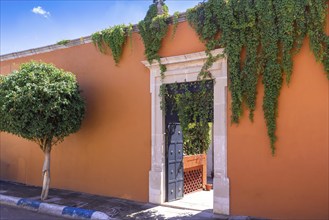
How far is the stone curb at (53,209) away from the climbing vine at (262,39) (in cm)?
323

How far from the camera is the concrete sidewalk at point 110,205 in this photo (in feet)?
21.7

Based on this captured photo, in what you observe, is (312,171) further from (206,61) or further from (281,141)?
(206,61)

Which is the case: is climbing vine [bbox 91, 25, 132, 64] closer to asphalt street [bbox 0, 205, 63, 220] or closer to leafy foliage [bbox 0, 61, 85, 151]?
leafy foliage [bbox 0, 61, 85, 151]

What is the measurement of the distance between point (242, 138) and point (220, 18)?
7.61 feet

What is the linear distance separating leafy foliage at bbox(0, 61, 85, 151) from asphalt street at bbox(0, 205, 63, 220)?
4.99ft

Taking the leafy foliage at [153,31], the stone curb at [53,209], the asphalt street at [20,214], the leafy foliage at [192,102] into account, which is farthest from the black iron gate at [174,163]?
the asphalt street at [20,214]

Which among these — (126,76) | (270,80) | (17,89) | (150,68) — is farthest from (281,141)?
(17,89)

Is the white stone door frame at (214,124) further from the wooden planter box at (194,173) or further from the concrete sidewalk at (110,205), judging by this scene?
the wooden planter box at (194,173)

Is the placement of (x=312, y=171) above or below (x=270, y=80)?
below

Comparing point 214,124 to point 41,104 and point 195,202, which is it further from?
point 41,104

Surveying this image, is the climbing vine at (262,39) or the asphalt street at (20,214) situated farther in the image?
the asphalt street at (20,214)

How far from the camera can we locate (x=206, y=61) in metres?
6.83

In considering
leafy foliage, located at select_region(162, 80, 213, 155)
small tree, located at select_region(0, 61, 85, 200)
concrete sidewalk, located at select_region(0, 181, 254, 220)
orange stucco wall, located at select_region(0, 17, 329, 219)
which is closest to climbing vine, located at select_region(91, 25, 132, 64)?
orange stucco wall, located at select_region(0, 17, 329, 219)

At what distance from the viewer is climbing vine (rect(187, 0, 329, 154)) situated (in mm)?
5738
